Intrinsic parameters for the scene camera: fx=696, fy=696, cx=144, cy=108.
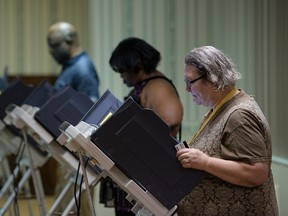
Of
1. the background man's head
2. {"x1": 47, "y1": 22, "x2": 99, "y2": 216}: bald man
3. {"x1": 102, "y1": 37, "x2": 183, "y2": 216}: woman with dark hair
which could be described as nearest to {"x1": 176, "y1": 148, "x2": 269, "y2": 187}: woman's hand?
Result: {"x1": 102, "y1": 37, "x2": 183, "y2": 216}: woman with dark hair

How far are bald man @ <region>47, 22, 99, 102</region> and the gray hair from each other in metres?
2.28

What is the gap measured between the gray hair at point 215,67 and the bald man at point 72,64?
7.46 ft

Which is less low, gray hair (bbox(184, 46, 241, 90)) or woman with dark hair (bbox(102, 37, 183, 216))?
gray hair (bbox(184, 46, 241, 90))

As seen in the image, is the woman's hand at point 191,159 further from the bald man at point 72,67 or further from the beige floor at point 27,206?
the beige floor at point 27,206

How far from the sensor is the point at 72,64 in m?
5.01

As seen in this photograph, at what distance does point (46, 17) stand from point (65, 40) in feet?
7.54

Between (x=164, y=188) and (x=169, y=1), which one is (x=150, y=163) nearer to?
(x=164, y=188)

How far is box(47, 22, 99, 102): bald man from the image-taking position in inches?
192

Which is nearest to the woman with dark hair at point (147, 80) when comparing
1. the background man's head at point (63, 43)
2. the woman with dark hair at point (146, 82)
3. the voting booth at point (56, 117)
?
the woman with dark hair at point (146, 82)

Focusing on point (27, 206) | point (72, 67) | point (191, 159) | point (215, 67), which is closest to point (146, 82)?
point (215, 67)

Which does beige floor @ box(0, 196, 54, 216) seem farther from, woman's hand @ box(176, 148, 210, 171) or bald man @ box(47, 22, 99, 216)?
woman's hand @ box(176, 148, 210, 171)

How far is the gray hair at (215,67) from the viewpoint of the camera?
2.46 m

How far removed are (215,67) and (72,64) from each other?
2660mm

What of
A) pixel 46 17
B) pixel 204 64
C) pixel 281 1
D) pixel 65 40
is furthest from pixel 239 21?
pixel 46 17
